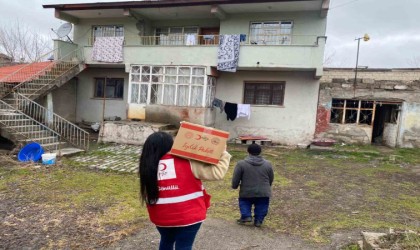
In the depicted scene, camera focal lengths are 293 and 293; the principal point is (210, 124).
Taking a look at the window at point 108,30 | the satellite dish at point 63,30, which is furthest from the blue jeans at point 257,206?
the satellite dish at point 63,30

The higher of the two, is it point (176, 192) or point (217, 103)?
point (217, 103)

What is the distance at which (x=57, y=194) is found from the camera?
239 inches

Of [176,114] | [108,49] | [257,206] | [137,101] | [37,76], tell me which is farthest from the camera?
[108,49]

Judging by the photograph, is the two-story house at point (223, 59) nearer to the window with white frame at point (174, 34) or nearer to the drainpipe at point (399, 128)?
the window with white frame at point (174, 34)

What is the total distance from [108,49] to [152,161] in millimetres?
13477

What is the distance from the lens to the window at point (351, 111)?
1379 cm

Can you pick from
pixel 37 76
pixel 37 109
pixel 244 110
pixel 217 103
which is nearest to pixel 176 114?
pixel 217 103

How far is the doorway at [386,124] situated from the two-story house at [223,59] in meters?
3.84

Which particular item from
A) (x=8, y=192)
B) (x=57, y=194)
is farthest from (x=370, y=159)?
(x=8, y=192)

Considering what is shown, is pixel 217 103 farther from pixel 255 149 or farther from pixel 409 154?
pixel 255 149

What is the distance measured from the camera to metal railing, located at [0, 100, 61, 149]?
31.8 ft

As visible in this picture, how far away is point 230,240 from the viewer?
4.14 m

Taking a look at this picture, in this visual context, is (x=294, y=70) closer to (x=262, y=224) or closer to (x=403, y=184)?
(x=403, y=184)

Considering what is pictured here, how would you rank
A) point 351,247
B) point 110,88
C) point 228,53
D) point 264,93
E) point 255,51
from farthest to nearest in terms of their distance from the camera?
point 110,88, point 264,93, point 228,53, point 255,51, point 351,247
